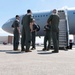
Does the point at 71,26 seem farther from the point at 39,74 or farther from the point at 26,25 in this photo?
the point at 39,74

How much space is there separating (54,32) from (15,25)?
2554 mm

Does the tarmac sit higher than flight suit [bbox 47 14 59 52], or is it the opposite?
flight suit [bbox 47 14 59 52]

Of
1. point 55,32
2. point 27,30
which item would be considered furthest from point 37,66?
point 27,30

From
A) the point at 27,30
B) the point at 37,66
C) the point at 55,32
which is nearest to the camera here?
the point at 37,66

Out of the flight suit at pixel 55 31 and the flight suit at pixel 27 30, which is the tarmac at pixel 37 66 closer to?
the flight suit at pixel 55 31

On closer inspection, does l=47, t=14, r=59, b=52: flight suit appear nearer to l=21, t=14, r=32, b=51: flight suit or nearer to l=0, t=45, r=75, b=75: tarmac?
l=21, t=14, r=32, b=51: flight suit

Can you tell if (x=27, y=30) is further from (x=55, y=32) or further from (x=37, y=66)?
(x=37, y=66)

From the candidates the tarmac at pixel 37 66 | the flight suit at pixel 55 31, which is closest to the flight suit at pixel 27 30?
the flight suit at pixel 55 31

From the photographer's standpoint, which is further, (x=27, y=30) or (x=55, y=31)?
(x=27, y=30)

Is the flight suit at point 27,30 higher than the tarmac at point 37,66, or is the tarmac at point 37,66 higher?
the flight suit at point 27,30

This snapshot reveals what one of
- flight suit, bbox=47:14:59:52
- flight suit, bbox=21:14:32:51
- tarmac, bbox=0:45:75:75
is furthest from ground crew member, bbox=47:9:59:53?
tarmac, bbox=0:45:75:75

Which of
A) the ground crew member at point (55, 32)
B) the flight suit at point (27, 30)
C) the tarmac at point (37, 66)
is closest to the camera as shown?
the tarmac at point (37, 66)

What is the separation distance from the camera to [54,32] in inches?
387

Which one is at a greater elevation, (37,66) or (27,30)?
(27,30)
